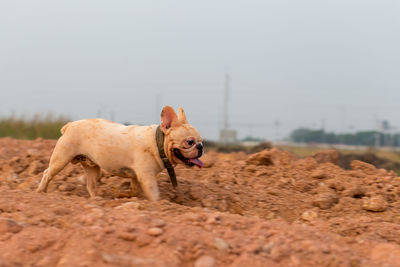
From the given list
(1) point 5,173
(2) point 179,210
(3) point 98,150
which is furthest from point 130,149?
(1) point 5,173

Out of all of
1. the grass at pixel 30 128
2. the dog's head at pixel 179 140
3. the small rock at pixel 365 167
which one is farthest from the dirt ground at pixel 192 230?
the grass at pixel 30 128

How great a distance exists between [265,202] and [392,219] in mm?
1303

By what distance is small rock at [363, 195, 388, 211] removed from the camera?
168 inches

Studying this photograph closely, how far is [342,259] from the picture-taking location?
219cm

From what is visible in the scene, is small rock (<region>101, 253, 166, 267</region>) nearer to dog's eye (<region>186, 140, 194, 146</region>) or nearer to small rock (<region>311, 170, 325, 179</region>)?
dog's eye (<region>186, 140, 194, 146</region>)

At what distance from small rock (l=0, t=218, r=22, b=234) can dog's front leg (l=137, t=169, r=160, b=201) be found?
143 centimetres

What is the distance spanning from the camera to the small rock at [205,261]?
80.1 inches

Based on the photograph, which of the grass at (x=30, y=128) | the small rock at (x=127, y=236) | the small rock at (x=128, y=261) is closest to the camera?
the small rock at (x=128, y=261)

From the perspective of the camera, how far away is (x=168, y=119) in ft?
12.4

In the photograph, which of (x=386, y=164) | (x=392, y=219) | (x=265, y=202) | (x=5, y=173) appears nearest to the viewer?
(x=392, y=219)

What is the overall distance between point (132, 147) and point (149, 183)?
40 cm

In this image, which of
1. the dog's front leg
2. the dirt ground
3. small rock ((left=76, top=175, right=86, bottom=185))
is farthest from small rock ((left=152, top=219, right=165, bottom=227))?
small rock ((left=76, top=175, right=86, bottom=185))

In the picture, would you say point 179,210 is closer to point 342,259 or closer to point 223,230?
point 223,230

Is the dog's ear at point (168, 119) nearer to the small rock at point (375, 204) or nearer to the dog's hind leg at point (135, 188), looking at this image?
the dog's hind leg at point (135, 188)
